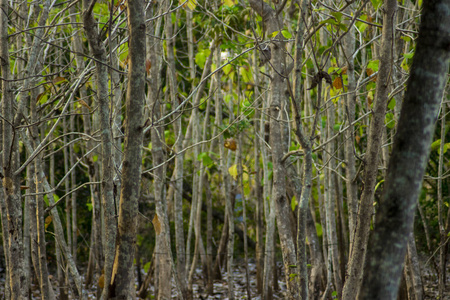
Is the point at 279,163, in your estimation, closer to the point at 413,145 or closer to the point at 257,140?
the point at 413,145

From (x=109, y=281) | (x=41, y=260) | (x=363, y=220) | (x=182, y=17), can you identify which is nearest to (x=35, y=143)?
(x=41, y=260)

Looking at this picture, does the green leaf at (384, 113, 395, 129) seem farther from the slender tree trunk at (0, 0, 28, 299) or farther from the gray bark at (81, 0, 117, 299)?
the slender tree trunk at (0, 0, 28, 299)

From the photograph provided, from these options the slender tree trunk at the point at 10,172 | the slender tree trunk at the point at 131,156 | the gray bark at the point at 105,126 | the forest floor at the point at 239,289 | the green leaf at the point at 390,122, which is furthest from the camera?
the forest floor at the point at 239,289

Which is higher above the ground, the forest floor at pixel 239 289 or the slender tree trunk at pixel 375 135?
the slender tree trunk at pixel 375 135

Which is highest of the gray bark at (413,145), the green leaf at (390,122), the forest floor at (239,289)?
the green leaf at (390,122)

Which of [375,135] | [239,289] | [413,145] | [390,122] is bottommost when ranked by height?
[239,289]

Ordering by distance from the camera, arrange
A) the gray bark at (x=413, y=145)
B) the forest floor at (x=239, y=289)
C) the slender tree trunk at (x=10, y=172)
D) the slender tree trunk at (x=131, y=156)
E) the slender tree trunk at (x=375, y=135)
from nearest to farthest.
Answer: the gray bark at (x=413, y=145)
the slender tree trunk at (x=131, y=156)
the slender tree trunk at (x=375, y=135)
the slender tree trunk at (x=10, y=172)
the forest floor at (x=239, y=289)

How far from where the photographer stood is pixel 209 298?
4738mm

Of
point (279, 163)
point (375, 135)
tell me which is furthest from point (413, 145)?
point (279, 163)

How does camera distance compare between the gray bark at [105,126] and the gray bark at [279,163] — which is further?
the gray bark at [279,163]

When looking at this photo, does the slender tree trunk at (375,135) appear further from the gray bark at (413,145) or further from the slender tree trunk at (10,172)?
the slender tree trunk at (10,172)

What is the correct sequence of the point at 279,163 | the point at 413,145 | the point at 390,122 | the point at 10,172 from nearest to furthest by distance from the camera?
the point at 413,145
the point at 10,172
the point at 279,163
the point at 390,122

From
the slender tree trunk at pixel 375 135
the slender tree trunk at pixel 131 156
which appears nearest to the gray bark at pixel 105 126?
the slender tree trunk at pixel 131 156

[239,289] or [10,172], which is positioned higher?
[10,172]
